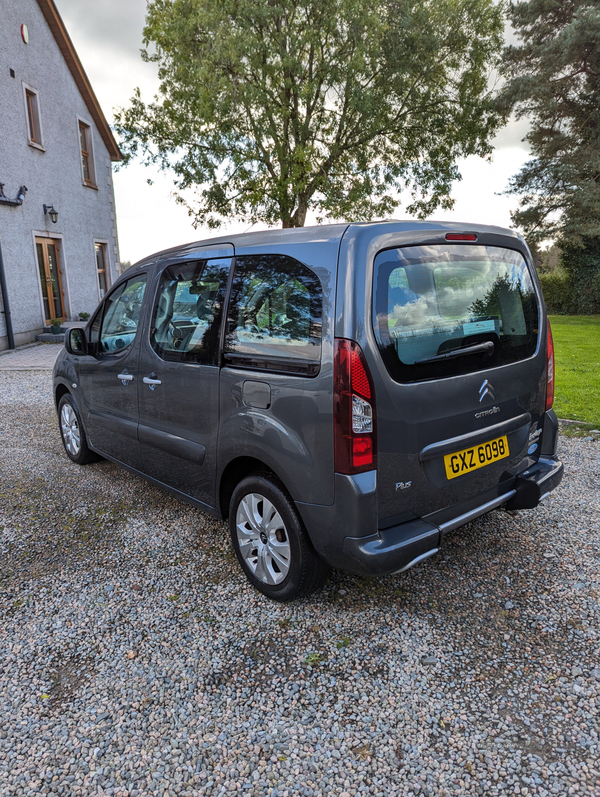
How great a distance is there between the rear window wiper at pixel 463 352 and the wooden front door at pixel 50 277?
49.5 ft

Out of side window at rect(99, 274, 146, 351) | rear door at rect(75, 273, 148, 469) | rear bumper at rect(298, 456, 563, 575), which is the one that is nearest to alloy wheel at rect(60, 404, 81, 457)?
rear door at rect(75, 273, 148, 469)

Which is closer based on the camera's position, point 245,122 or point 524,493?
point 524,493

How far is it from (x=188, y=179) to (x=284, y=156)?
3.75 meters

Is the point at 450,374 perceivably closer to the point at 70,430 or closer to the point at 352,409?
the point at 352,409

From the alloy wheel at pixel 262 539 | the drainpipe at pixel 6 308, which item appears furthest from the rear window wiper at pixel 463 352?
the drainpipe at pixel 6 308

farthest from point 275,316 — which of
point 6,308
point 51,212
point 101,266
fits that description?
point 101,266

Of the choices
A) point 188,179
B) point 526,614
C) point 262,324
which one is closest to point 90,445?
point 262,324

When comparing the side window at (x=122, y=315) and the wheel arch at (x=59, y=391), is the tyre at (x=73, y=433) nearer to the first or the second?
the wheel arch at (x=59, y=391)

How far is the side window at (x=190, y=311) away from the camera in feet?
9.96

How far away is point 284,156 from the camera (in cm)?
1669

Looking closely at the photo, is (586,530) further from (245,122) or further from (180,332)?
(245,122)

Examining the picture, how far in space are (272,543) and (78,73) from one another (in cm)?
1880

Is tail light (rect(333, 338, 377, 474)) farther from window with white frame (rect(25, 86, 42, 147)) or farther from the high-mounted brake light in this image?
window with white frame (rect(25, 86, 42, 147))

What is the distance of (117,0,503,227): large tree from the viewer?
50.9ft
